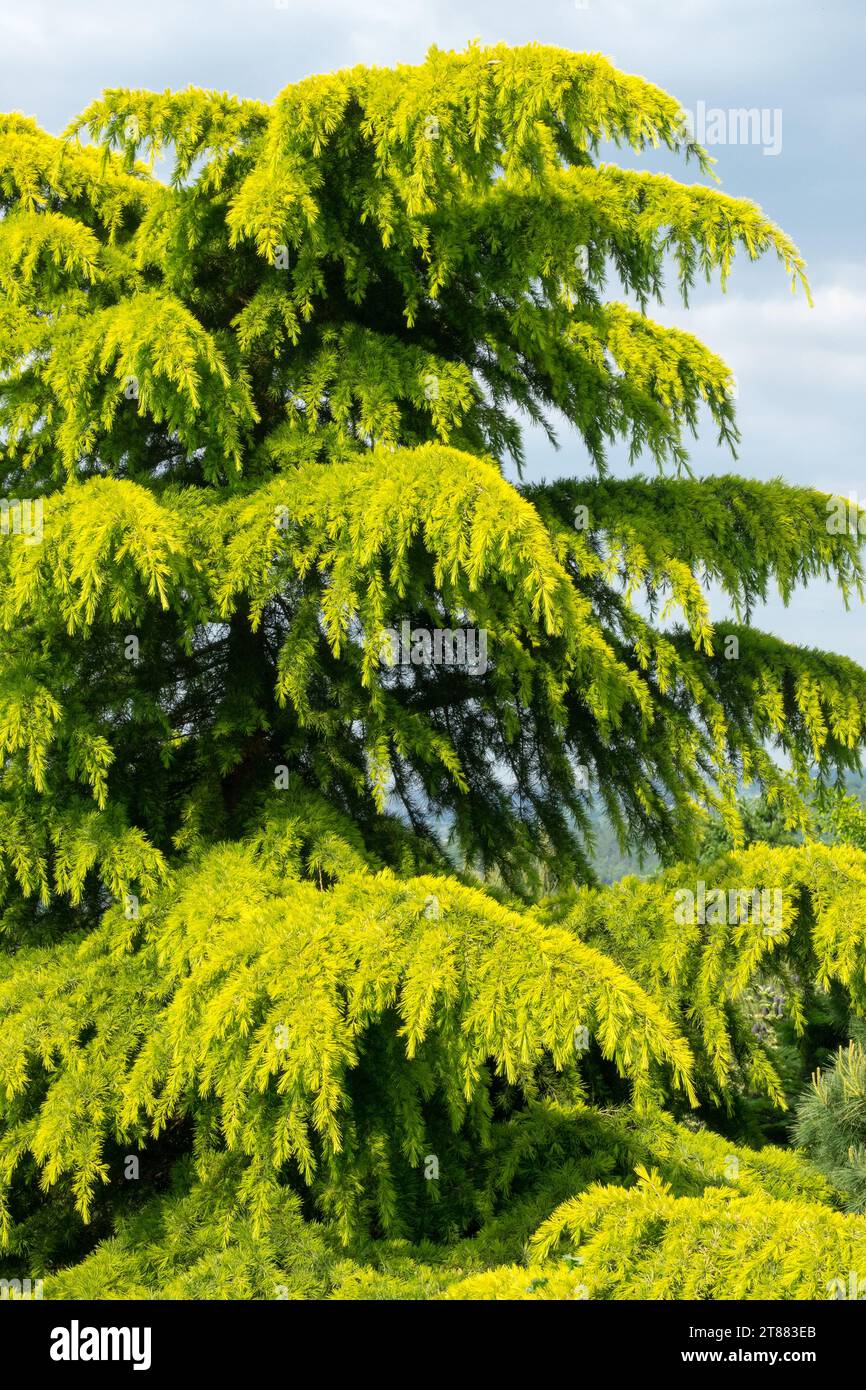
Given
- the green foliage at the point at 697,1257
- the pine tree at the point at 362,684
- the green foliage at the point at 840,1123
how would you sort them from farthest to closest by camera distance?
the green foliage at the point at 840,1123, the pine tree at the point at 362,684, the green foliage at the point at 697,1257

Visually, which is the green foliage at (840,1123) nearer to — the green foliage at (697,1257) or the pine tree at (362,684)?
the pine tree at (362,684)

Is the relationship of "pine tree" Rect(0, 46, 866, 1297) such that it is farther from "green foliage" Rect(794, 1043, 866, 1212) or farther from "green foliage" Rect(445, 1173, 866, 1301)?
"green foliage" Rect(794, 1043, 866, 1212)

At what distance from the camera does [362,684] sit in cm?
346

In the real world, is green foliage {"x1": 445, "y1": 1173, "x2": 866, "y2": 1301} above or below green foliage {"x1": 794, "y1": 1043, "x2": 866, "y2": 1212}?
above

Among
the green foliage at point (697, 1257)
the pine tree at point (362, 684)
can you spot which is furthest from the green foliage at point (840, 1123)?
the green foliage at point (697, 1257)

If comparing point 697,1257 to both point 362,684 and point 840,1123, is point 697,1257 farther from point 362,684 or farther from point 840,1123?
point 840,1123

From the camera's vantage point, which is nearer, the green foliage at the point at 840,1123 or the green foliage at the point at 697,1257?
the green foliage at the point at 697,1257

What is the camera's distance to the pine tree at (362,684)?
3.12m

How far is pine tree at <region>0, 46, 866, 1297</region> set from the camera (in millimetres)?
3123

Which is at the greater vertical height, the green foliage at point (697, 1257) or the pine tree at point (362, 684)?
the pine tree at point (362, 684)

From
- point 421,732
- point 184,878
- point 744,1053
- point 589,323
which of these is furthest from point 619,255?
point 744,1053

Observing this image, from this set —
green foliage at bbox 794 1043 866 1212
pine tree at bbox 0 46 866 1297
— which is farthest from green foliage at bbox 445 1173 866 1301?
green foliage at bbox 794 1043 866 1212

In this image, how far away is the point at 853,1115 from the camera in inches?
182
